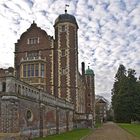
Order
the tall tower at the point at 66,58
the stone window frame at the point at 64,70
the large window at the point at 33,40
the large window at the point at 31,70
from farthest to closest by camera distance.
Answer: the large window at the point at 33,40
the stone window frame at the point at 64,70
the tall tower at the point at 66,58
the large window at the point at 31,70

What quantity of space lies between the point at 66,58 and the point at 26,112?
884 inches

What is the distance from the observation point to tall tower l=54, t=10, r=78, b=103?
142ft

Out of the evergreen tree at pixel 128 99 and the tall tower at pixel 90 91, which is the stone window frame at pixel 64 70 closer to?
the tall tower at pixel 90 91

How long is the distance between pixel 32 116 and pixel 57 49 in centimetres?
2198

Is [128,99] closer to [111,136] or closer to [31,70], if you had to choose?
[31,70]

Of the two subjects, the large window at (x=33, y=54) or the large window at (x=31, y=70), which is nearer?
the large window at (x=31, y=70)

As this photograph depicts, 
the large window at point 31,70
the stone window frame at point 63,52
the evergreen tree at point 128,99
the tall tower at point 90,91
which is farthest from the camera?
the tall tower at point 90,91

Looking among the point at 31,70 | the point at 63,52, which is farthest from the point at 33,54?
the point at 63,52

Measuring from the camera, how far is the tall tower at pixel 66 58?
4338cm

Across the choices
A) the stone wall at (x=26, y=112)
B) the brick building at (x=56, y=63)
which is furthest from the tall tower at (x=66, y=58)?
the stone wall at (x=26, y=112)

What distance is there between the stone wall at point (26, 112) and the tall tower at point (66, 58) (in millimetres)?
10572

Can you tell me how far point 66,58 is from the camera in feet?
145

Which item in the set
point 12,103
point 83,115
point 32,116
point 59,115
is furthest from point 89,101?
point 12,103

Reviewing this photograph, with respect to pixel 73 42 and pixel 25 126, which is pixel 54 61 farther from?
pixel 25 126
